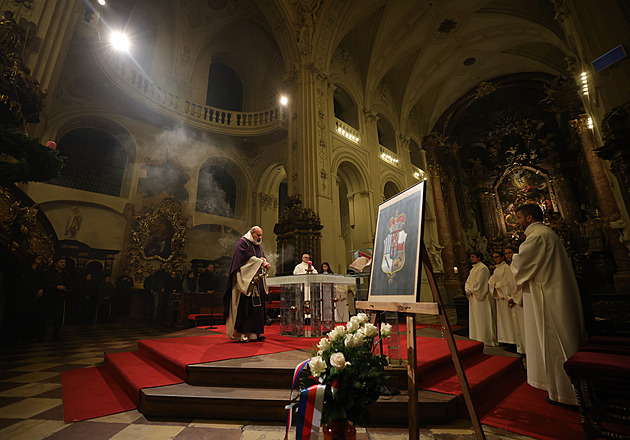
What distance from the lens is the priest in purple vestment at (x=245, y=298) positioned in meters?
4.03

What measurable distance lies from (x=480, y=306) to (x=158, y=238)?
1052 centimetres

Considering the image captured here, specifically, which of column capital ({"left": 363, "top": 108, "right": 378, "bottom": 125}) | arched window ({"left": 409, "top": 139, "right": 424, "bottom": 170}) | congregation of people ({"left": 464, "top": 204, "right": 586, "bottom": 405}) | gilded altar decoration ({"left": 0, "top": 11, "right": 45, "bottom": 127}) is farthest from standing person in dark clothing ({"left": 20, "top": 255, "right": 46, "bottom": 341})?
arched window ({"left": 409, "top": 139, "right": 424, "bottom": 170})

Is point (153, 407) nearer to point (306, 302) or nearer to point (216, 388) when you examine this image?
point (216, 388)

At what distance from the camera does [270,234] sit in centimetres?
1326

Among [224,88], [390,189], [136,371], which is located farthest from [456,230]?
[136,371]

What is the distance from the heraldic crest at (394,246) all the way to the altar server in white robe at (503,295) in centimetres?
381

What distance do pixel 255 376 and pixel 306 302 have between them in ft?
6.28

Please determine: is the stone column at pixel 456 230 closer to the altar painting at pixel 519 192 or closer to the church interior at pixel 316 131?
the church interior at pixel 316 131

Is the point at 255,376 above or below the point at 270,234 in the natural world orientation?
below

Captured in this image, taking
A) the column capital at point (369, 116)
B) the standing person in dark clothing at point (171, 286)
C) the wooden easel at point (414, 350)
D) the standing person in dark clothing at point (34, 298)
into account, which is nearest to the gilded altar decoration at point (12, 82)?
the standing person in dark clothing at point (34, 298)

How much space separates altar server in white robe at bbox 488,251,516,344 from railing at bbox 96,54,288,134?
362 inches

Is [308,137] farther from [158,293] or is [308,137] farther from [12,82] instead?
[12,82]

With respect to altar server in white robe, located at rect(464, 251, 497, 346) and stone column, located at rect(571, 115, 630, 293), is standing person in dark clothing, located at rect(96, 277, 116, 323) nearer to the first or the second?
altar server in white robe, located at rect(464, 251, 497, 346)

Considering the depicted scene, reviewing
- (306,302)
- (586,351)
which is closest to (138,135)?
(306,302)
